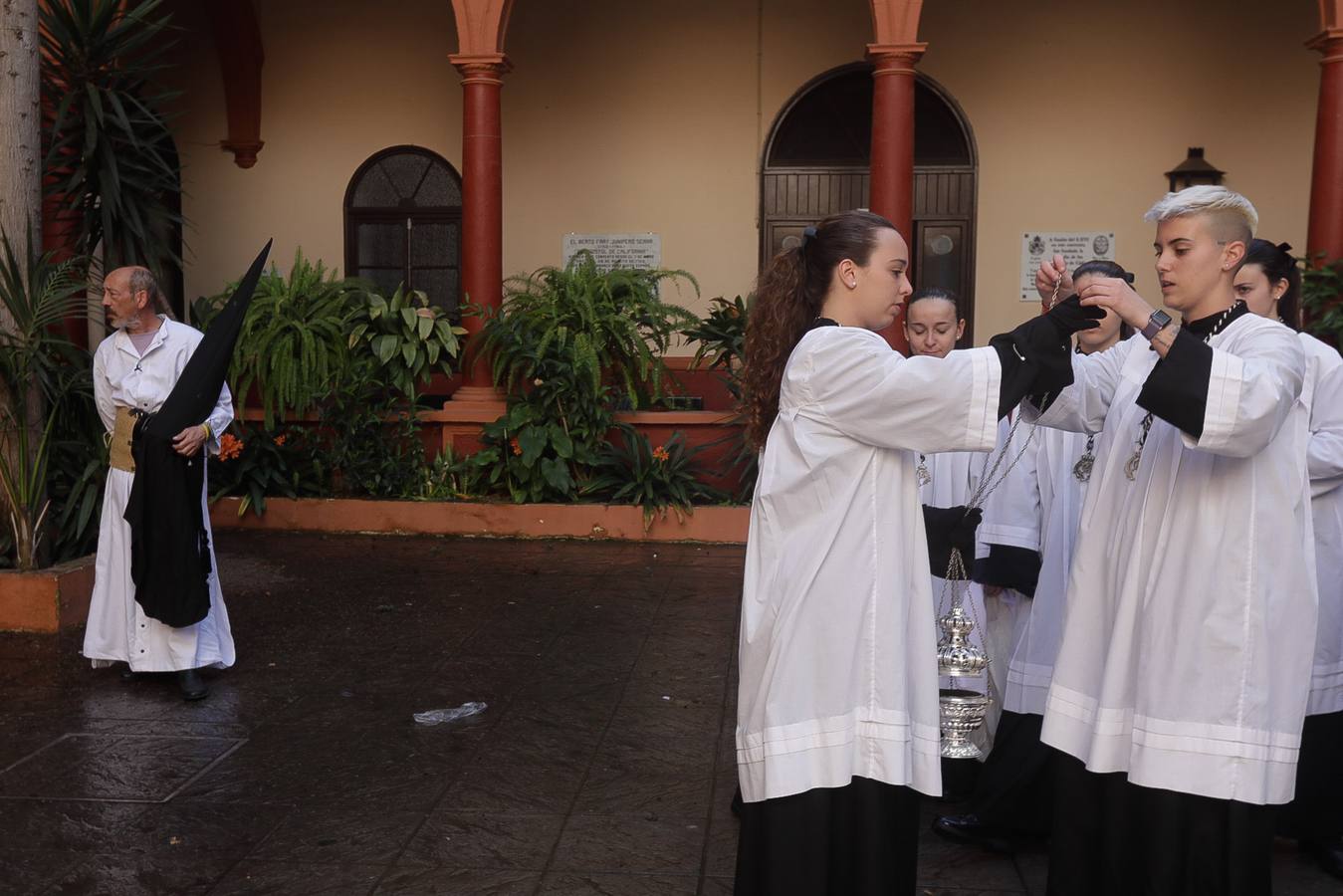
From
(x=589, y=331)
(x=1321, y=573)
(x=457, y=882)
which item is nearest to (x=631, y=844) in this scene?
(x=457, y=882)

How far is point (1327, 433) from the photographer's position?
384cm

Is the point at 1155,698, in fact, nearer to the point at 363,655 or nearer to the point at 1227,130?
the point at 363,655

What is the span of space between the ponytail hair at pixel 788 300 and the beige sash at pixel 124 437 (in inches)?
140

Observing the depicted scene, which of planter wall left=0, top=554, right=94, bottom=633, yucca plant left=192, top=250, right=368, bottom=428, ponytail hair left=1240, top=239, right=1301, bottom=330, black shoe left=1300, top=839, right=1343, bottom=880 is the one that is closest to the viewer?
black shoe left=1300, top=839, right=1343, bottom=880

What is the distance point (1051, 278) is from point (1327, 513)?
4.47 feet

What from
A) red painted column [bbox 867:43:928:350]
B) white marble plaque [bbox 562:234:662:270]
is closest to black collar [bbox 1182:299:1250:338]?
red painted column [bbox 867:43:928:350]

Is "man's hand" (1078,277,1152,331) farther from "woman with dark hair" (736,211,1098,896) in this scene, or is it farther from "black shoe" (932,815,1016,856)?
"black shoe" (932,815,1016,856)

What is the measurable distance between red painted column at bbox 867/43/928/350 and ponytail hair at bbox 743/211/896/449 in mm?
6711

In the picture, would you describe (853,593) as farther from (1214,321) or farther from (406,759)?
(406,759)

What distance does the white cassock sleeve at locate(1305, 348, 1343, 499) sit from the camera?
3791 millimetres

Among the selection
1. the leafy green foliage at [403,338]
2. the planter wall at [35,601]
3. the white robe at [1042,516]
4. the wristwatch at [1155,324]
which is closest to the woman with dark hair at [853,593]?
the wristwatch at [1155,324]

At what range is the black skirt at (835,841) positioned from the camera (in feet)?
9.19

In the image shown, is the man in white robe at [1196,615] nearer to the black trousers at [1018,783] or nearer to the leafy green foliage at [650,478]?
the black trousers at [1018,783]

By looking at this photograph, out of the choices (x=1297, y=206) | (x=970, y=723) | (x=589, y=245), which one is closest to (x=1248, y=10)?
(x=1297, y=206)
